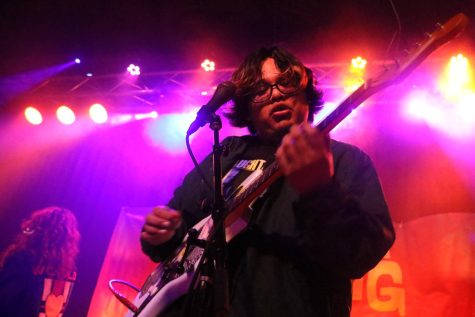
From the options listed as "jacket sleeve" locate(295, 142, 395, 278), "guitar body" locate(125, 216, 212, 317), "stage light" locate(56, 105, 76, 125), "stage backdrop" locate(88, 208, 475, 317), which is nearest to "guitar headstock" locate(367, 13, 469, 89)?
"jacket sleeve" locate(295, 142, 395, 278)

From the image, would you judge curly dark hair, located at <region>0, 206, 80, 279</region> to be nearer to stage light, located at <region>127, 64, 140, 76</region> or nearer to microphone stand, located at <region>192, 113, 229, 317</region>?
stage light, located at <region>127, 64, 140, 76</region>

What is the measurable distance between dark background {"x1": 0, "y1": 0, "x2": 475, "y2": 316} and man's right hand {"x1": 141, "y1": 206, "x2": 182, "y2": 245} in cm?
449

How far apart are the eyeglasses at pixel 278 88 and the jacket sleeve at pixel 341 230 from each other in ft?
3.11

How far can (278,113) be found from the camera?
2.23 meters

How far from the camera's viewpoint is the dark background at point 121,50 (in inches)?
234

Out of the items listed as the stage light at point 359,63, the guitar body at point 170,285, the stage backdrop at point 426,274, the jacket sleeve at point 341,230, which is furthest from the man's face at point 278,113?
the stage light at point 359,63

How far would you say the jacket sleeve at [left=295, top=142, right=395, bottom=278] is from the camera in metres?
1.39

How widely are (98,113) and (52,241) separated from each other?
7.37 ft

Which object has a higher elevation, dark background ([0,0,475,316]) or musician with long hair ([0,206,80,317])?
dark background ([0,0,475,316])

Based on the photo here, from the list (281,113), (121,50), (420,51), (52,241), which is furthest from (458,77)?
(52,241)

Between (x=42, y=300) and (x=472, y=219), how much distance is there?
582 cm

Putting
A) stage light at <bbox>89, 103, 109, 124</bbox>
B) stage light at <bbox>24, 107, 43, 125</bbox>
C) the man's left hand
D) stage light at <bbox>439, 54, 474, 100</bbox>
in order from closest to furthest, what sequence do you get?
the man's left hand → stage light at <bbox>439, 54, 474, 100</bbox> → stage light at <bbox>89, 103, 109, 124</bbox> → stage light at <bbox>24, 107, 43, 125</bbox>

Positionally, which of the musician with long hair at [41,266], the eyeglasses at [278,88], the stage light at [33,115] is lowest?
the musician with long hair at [41,266]

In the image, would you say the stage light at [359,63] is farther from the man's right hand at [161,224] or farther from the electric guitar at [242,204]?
the man's right hand at [161,224]
